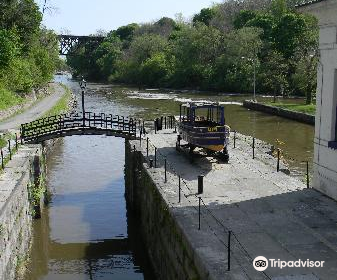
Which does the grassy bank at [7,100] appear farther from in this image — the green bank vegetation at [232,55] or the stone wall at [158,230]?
the green bank vegetation at [232,55]

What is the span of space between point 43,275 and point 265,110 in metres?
46.4

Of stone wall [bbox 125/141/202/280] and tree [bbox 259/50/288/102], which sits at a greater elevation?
tree [bbox 259/50/288/102]

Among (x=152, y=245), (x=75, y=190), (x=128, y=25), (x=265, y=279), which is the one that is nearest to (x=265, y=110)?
(x=75, y=190)

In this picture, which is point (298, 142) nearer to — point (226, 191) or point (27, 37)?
point (226, 191)

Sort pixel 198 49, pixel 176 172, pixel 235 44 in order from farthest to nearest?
pixel 198 49 → pixel 235 44 → pixel 176 172

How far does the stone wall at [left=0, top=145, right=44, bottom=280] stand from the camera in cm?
1544

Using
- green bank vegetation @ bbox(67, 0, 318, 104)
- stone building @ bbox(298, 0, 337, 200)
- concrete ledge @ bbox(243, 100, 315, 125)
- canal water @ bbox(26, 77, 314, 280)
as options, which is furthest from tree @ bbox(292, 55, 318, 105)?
stone building @ bbox(298, 0, 337, 200)

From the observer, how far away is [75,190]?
29.0m

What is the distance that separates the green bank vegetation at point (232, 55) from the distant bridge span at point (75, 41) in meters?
20.9

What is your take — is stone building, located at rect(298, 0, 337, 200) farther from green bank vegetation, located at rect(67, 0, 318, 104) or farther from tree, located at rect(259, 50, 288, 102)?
tree, located at rect(259, 50, 288, 102)

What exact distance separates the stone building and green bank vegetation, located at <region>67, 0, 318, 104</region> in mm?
43290

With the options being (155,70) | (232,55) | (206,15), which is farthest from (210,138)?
(206,15)

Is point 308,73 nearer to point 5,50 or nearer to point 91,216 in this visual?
point 5,50

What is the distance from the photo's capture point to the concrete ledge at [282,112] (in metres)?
51.1
